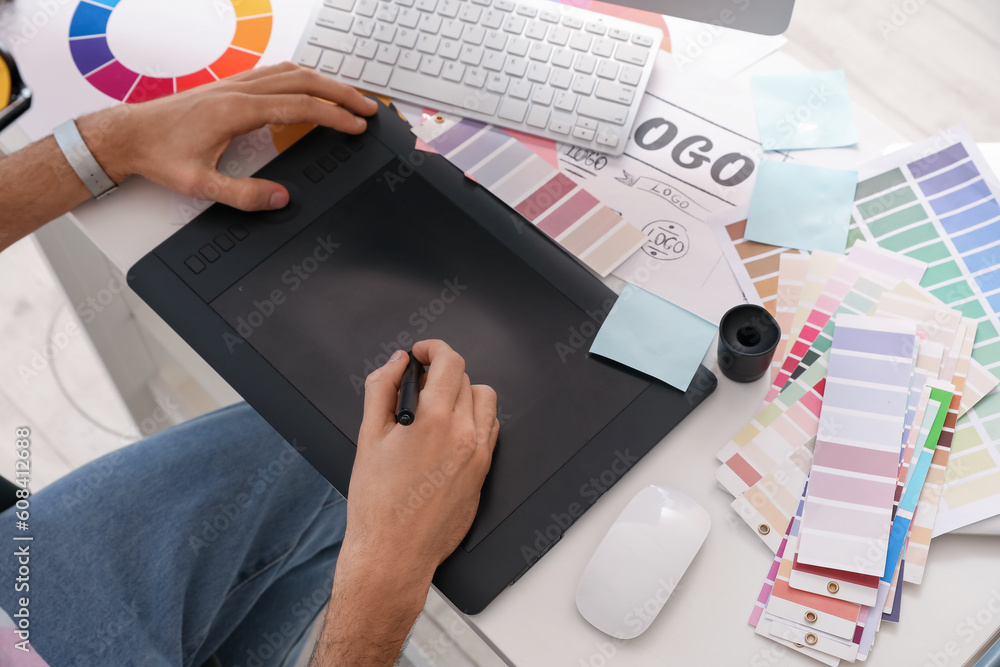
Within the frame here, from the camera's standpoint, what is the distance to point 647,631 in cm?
64

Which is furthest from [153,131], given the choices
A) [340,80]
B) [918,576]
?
[918,576]

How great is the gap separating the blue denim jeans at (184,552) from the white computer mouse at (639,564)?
15.2 inches

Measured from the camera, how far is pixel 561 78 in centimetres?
87

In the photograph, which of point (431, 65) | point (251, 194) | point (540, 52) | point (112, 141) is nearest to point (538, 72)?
point (540, 52)

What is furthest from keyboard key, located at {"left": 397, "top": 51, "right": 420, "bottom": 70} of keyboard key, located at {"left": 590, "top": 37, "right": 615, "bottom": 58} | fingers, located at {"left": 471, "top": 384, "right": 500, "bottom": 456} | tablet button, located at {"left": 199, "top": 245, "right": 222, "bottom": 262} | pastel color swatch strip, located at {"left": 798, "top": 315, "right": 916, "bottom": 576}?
pastel color swatch strip, located at {"left": 798, "top": 315, "right": 916, "bottom": 576}

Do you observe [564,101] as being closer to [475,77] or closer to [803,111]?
[475,77]

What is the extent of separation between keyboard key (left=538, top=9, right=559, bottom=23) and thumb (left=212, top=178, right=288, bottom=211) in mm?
370

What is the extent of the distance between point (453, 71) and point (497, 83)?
56 mm

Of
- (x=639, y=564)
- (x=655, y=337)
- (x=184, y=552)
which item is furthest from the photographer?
(x=184, y=552)

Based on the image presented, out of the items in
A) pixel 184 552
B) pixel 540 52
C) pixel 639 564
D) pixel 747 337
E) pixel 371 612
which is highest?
pixel 540 52

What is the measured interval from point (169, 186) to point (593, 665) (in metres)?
0.67

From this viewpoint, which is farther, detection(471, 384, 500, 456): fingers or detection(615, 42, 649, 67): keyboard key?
detection(615, 42, 649, 67): keyboard key

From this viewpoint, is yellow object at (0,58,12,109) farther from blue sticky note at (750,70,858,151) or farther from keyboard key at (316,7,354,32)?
blue sticky note at (750,70,858,151)

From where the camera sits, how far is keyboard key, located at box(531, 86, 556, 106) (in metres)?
0.86
